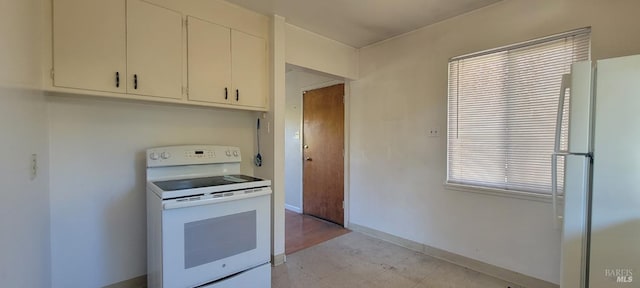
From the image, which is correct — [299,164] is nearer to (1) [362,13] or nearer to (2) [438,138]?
(2) [438,138]

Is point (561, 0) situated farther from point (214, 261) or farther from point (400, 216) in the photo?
point (214, 261)

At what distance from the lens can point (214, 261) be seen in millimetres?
1894

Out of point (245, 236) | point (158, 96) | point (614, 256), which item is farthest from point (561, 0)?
point (158, 96)

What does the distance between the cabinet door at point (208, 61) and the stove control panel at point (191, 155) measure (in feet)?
1.39

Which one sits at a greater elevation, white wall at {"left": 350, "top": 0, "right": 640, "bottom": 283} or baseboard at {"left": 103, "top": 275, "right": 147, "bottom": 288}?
white wall at {"left": 350, "top": 0, "right": 640, "bottom": 283}

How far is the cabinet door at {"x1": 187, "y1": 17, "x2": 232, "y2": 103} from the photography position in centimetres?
228

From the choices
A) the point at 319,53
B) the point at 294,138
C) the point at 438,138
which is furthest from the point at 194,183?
the point at 294,138

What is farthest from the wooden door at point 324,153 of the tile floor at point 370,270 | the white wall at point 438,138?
the tile floor at point 370,270

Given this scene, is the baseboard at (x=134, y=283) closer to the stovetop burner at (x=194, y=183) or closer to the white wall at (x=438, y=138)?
the stovetop burner at (x=194, y=183)

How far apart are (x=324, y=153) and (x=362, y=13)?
2090 millimetres

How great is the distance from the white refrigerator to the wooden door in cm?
263

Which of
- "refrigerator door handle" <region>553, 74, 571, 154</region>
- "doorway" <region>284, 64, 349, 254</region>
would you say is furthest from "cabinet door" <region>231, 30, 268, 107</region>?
"refrigerator door handle" <region>553, 74, 571, 154</region>

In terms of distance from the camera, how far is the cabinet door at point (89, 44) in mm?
1735

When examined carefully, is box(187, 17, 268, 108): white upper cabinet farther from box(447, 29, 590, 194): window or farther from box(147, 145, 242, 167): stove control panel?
box(447, 29, 590, 194): window
